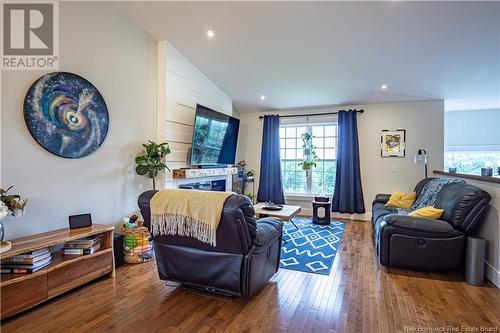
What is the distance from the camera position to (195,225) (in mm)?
2223

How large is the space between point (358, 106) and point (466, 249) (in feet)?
12.2

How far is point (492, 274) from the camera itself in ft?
9.00

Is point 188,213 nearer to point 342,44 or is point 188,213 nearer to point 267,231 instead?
point 267,231

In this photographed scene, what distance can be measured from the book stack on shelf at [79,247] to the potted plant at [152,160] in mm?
1164

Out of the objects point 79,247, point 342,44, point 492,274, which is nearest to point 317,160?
point 342,44

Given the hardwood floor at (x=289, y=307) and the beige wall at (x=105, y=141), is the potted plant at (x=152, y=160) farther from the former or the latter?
the hardwood floor at (x=289, y=307)

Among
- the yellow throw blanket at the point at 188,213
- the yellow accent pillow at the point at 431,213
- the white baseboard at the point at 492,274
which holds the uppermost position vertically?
the yellow throw blanket at the point at 188,213

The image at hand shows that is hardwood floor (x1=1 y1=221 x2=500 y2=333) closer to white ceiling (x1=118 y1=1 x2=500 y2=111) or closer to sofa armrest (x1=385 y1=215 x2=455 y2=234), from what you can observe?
sofa armrest (x1=385 y1=215 x2=455 y2=234)

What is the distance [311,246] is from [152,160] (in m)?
2.56

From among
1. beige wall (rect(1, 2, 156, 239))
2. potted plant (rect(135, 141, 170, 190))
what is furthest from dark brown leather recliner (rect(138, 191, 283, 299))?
potted plant (rect(135, 141, 170, 190))

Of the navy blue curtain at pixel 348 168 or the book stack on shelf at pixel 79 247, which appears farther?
the navy blue curtain at pixel 348 168

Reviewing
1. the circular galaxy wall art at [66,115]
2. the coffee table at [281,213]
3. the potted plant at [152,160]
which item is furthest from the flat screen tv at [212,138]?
the circular galaxy wall art at [66,115]

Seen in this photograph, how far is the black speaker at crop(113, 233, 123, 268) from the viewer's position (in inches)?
125

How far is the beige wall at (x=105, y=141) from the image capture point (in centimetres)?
255
